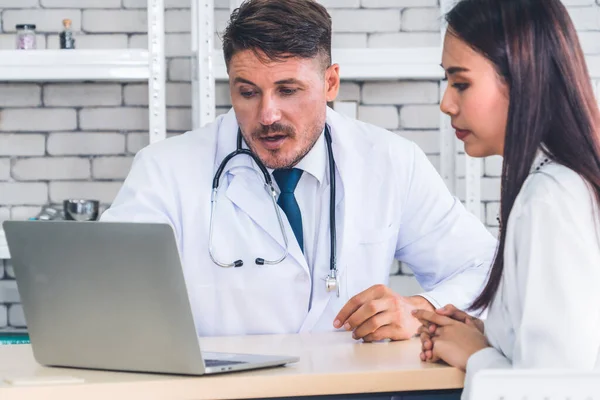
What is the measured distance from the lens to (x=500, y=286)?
4.50ft

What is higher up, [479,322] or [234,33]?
[234,33]

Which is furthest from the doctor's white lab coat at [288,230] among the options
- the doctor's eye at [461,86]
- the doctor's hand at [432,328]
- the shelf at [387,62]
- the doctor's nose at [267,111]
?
the doctor's eye at [461,86]

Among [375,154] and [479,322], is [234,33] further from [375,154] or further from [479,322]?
[479,322]

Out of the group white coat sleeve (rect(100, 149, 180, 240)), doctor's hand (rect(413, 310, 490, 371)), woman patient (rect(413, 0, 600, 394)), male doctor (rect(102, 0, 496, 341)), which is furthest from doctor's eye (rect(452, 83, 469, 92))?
white coat sleeve (rect(100, 149, 180, 240))

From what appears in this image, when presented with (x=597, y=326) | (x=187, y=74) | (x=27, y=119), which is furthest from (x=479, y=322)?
A: (x=27, y=119)

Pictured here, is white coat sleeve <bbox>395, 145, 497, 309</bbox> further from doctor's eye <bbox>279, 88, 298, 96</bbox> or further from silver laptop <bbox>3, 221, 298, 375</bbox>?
silver laptop <bbox>3, 221, 298, 375</bbox>

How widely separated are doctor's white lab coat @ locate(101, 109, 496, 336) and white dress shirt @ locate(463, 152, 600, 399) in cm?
67

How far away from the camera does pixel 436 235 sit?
217cm

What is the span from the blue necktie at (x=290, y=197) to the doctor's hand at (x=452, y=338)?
0.59 metres

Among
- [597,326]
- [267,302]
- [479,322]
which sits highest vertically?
[597,326]

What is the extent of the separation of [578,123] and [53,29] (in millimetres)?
2024

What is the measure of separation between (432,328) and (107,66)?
4.95 ft

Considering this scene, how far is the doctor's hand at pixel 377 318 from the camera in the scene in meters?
1.68

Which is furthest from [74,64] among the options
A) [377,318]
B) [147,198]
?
[377,318]
